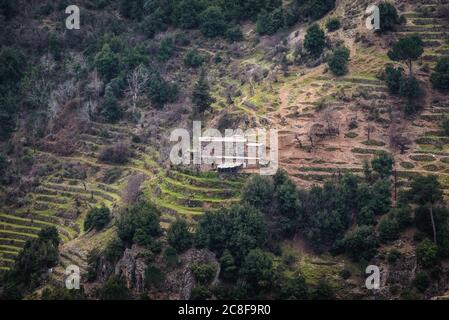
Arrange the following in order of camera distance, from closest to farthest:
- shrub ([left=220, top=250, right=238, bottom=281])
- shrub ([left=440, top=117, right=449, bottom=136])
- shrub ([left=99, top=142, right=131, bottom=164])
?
shrub ([left=220, top=250, right=238, bottom=281]) → shrub ([left=440, top=117, right=449, bottom=136]) → shrub ([left=99, top=142, right=131, bottom=164])

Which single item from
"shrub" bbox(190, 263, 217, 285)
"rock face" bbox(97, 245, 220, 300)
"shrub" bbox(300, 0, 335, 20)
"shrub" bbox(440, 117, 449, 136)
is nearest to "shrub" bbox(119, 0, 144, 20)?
"shrub" bbox(300, 0, 335, 20)

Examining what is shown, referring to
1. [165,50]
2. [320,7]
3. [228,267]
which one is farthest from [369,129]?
[165,50]

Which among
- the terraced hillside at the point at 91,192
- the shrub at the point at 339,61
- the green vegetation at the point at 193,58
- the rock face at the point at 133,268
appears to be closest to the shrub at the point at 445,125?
the shrub at the point at 339,61

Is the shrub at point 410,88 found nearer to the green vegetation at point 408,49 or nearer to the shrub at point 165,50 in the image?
Result: the green vegetation at point 408,49

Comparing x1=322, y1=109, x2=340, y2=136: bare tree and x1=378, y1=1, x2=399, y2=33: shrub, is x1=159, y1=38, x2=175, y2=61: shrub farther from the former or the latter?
x1=322, y1=109, x2=340, y2=136: bare tree

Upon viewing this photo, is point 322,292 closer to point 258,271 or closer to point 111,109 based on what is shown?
point 258,271

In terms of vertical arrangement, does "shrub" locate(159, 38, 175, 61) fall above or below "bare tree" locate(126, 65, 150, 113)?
above

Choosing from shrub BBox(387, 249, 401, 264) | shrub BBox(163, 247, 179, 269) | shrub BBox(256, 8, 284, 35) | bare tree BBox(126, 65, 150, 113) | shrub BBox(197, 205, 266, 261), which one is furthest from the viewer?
shrub BBox(256, 8, 284, 35)
